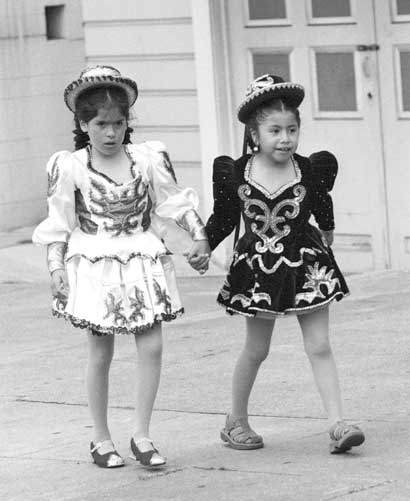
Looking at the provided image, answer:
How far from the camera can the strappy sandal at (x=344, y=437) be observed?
21.3ft

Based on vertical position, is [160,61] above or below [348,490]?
above

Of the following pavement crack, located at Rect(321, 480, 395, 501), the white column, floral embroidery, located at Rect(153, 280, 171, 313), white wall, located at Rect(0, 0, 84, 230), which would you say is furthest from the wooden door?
pavement crack, located at Rect(321, 480, 395, 501)

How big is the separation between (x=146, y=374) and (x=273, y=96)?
1.28 metres

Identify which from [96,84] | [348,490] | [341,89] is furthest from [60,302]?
[341,89]

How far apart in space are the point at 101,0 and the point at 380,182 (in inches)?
112

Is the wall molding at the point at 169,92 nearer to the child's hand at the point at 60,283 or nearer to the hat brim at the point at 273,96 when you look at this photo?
the hat brim at the point at 273,96

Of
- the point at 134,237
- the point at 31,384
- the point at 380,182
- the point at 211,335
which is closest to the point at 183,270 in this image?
the point at 380,182

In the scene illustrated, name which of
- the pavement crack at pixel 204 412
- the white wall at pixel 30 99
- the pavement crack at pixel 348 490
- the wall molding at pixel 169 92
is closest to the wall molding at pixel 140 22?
the wall molding at pixel 169 92

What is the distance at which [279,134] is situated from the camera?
6.75 metres

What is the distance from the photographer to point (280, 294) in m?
6.72

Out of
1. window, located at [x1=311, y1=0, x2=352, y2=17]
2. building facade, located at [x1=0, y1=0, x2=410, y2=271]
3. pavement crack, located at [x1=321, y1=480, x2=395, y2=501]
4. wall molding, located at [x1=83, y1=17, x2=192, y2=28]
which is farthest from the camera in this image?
wall molding, located at [x1=83, y1=17, x2=192, y2=28]

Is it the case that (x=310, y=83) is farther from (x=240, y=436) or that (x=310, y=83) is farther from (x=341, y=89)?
(x=240, y=436)

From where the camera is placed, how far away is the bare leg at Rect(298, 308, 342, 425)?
6727mm

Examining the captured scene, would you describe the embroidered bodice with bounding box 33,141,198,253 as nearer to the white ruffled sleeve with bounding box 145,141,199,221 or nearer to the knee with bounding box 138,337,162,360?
the white ruffled sleeve with bounding box 145,141,199,221
